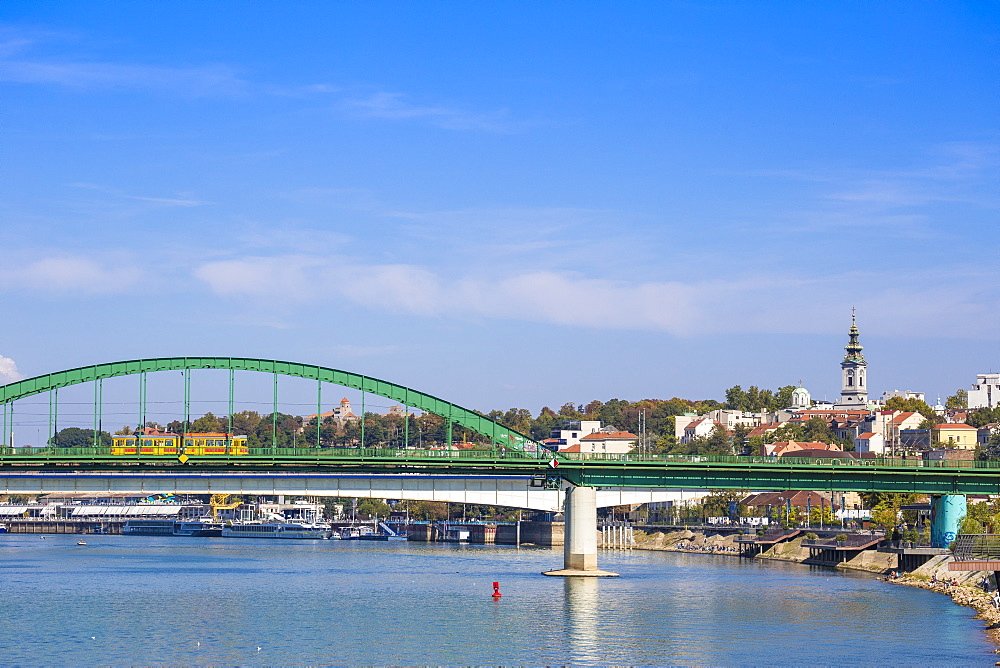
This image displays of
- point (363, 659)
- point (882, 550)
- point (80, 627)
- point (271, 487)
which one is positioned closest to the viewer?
point (363, 659)

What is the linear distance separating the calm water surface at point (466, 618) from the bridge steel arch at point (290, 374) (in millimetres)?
11017

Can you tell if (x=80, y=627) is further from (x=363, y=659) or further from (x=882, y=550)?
(x=882, y=550)

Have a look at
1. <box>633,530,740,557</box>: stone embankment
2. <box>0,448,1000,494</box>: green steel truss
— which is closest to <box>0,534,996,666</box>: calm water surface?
<box>0,448,1000,494</box>: green steel truss

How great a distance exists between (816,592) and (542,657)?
39.9 m

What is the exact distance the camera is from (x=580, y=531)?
10244cm

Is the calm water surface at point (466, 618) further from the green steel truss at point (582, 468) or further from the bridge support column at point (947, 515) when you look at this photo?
the green steel truss at point (582, 468)

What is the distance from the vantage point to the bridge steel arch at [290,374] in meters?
107

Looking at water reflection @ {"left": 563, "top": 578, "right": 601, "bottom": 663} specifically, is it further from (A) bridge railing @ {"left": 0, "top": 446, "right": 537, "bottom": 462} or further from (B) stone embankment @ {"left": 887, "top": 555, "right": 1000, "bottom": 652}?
(B) stone embankment @ {"left": 887, "top": 555, "right": 1000, "bottom": 652}

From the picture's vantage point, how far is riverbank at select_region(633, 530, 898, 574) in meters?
127

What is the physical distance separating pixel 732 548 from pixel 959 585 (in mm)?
72804

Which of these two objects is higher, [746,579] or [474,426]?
[474,426]

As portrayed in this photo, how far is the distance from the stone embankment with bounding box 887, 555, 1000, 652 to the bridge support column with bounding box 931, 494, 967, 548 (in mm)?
4174

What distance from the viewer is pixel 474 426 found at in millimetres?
111062

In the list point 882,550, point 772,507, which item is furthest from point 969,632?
point 772,507
